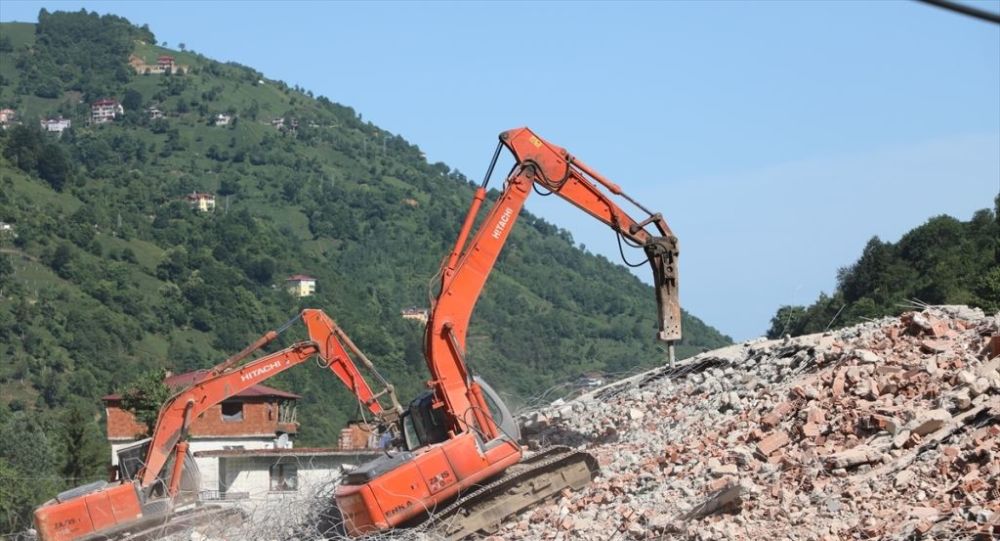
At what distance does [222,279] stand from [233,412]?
63368 millimetres

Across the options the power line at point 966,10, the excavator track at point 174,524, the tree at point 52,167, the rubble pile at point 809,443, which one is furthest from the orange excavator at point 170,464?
the tree at point 52,167

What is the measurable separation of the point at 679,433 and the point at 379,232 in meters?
146

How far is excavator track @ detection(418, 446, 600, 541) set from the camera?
757 inches

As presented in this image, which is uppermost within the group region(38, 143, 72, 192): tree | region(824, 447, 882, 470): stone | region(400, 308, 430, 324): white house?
region(38, 143, 72, 192): tree

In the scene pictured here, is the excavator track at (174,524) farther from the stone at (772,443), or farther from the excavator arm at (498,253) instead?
Result: the stone at (772,443)

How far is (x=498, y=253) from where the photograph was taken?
71.3 ft

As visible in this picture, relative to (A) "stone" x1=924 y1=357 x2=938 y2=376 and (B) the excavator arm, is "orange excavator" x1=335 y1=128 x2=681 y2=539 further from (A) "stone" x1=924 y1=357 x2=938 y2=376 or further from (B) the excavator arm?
(A) "stone" x1=924 y1=357 x2=938 y2=376

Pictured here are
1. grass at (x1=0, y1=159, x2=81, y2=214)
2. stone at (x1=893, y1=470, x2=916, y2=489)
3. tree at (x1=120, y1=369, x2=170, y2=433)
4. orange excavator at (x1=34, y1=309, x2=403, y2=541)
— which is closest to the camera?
stone at (x1=893, y1=470, x2=916, y2=489)

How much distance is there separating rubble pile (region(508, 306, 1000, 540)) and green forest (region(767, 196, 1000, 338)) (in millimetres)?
17474

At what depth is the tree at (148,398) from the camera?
49344 millimetres

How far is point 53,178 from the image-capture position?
130250 millimetres

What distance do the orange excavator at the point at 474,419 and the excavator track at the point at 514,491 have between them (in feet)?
0.04

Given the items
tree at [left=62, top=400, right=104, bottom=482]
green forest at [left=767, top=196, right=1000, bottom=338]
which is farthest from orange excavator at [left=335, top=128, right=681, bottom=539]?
tree at [left=62, top=400, right=104, bottom=482]

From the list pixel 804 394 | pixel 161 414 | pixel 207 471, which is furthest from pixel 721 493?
pixel 207 471
